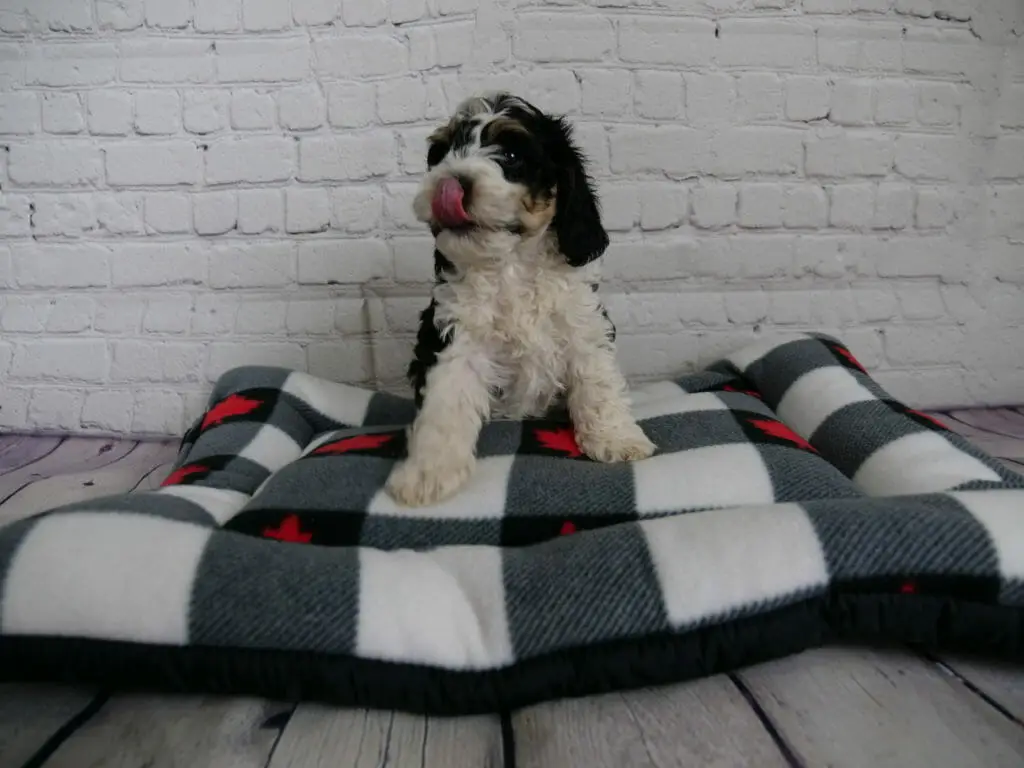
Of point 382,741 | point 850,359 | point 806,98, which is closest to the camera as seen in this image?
point 382,741

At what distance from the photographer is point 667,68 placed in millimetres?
2266

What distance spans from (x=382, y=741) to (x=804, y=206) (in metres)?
2.10

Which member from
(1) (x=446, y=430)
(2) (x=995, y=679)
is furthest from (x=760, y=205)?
(2) (x=995, y=679)

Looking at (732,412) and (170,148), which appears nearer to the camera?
(732,412)

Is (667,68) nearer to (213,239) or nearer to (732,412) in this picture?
(732,412)

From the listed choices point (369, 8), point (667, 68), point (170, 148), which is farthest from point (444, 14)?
point (170, 148)

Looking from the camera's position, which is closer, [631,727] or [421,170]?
[631,727]

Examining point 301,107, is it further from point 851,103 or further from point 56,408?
point 851,103

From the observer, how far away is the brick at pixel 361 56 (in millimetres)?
2242

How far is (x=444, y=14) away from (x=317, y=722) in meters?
1.99

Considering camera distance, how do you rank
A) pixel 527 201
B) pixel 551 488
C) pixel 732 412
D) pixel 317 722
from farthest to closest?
pixel 732 412 < pixel 527 201 < pixel 551 488 < pixel 317 722

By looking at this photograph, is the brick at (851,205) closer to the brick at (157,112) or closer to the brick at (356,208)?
the brick at (356,208)

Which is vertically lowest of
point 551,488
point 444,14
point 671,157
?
point 551,488

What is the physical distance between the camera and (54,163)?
2.33 metres
